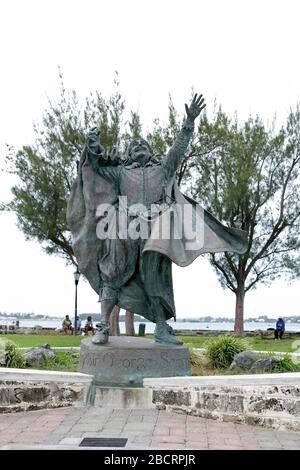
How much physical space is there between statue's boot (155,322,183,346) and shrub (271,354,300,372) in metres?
1.60

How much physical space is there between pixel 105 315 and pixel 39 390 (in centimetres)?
126

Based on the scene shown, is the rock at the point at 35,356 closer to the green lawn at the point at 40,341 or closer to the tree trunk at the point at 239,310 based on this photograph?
the green lawn at the point at 40,341

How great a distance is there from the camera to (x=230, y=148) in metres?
21.4

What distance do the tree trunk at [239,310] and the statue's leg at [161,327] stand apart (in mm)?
15335

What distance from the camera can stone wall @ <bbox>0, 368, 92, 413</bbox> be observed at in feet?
19.9

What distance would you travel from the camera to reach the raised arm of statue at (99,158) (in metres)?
6.91

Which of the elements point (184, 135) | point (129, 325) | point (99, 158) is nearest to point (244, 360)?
point (184, 135)

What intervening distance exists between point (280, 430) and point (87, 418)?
1915 millimetres

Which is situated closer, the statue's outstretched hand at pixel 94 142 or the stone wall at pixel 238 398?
the stone wall at pixel 238 398

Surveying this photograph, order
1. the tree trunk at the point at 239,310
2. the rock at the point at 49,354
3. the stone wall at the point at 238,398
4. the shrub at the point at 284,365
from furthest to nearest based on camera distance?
the tree trunk at the point at 239,310, the rock at the point at 49,354, the shrub at the point at 284,365, the stone wall at the point at 238,398

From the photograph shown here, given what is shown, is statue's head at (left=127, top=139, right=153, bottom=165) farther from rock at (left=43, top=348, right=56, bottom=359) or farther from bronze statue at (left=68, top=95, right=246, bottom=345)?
rock at (left=43, top=348, right=56, bottom=359)

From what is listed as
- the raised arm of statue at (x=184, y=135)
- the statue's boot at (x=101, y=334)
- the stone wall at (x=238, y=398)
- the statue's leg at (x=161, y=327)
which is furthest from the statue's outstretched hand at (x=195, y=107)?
the stone wall at (x=238, y=398)

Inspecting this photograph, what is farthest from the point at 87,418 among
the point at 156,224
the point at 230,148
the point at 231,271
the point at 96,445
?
the point at 231,271
